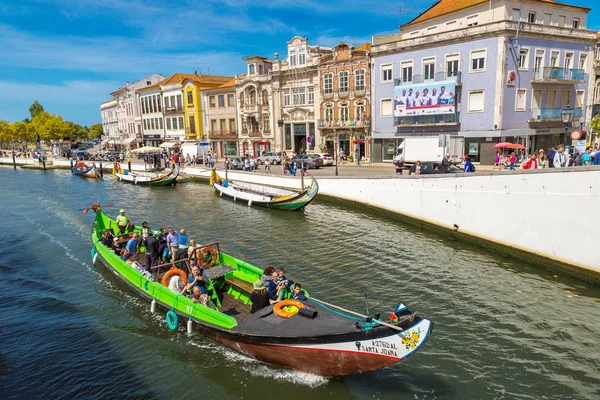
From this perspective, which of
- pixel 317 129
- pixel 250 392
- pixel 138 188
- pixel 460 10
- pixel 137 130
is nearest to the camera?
pixel 250 392

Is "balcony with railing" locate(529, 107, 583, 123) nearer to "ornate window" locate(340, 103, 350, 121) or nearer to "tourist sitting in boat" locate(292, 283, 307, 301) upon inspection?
"ornate window" locate(340, 103, 350, 121)

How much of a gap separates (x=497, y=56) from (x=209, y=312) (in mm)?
31919

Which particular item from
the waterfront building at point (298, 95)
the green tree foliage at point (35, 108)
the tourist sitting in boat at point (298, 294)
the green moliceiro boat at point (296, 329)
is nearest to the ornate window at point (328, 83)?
the waterfront building at point (298, 95)

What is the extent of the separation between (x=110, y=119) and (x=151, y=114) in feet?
90.5

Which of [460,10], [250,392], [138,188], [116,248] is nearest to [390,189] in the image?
[116,248]

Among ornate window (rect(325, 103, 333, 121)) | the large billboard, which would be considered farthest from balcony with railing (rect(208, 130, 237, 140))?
the large billboard

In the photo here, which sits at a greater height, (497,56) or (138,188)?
(497,56)

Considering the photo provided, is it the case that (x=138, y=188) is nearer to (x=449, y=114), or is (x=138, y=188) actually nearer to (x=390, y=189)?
(x=390, y=189)

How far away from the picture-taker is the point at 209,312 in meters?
11.0

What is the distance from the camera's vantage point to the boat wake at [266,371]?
31.3ft

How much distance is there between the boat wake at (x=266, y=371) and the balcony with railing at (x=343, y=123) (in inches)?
1353

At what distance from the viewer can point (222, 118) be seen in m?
58.3

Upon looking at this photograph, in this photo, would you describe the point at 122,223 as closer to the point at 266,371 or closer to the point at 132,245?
the point at 132,245

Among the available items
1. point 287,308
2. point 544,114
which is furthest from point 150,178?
point 544,114
